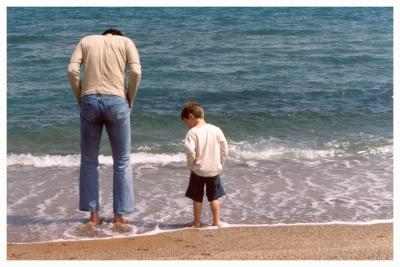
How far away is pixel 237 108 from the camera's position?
1306 centimetres

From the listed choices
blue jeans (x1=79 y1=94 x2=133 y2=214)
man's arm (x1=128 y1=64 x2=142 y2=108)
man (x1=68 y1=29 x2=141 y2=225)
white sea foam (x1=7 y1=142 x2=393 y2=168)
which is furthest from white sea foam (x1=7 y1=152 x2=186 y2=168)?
man's arm (x1=128 y1=64 x2=142 y2=108)

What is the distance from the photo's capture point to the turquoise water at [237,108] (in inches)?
300

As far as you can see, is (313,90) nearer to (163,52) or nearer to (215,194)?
(163,52)

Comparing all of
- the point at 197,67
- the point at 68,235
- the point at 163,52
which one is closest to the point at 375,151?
the point at 68,235

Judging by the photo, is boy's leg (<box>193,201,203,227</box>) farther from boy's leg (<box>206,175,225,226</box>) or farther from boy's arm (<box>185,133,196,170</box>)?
boy's arm (<box>185,133,196,170</box>)

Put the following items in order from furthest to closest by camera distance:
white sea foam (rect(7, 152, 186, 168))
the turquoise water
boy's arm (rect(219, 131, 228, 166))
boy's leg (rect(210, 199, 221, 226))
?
white sea foam (rect(7, 152, 186, 168)), the turquoise water, boy's leg (rect(210, 199, 221, 226)), boy's arm (rect(219, 131, 228, 166))

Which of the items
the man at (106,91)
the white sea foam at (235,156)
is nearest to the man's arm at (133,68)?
the man at (106,91)

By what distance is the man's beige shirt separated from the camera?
20.0 ft

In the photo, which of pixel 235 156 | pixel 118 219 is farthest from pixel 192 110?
pixel 235 156

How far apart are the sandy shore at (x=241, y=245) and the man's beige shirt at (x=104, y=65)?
1346 mm

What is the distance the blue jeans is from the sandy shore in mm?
511

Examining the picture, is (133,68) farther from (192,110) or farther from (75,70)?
(192,110)

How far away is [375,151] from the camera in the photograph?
996cm

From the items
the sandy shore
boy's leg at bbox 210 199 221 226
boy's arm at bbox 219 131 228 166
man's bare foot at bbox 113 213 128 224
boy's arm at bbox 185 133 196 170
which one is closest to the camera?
the sandy shore
